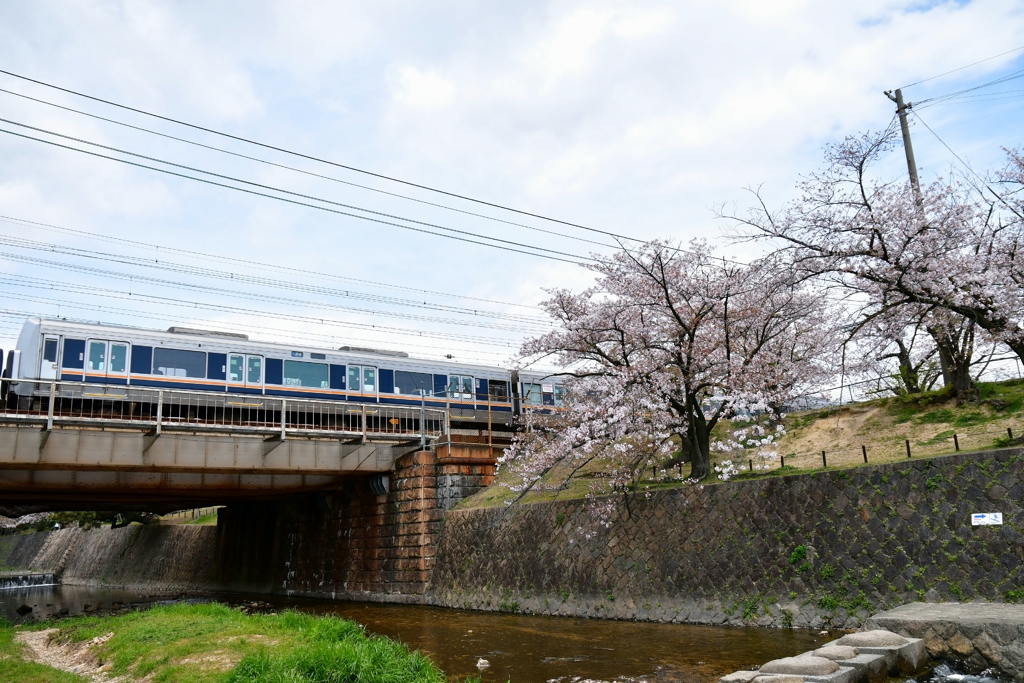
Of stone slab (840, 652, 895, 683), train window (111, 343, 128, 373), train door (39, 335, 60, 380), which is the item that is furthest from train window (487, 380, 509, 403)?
stone slab (840, 652, 895, 683)

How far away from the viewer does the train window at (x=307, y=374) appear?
23.6 metres

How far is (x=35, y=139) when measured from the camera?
470 inches

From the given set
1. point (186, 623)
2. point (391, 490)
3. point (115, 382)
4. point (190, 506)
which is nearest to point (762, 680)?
point (186, 623)

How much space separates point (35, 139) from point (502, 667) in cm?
1111

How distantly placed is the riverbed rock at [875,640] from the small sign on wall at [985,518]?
2.53 meters

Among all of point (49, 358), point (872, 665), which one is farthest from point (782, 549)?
point (49, 358)

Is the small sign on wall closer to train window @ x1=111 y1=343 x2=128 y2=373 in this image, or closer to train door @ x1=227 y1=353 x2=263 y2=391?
train door @ x1=227 y1=353 x2=263 y2=391

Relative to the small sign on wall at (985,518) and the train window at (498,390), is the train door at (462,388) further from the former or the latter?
the small sign on wall at (985,518)

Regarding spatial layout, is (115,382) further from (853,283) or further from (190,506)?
(853,283)

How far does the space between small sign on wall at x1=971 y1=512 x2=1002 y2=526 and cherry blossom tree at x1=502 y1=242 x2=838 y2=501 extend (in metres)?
5.03

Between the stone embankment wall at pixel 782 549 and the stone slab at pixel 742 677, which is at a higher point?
the stone embankment wall at pixel 782 549

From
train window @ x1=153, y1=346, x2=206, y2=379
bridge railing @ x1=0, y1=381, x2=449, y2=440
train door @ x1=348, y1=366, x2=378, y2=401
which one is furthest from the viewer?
train door @ x1=348, y1=366, x2=378, y2=401

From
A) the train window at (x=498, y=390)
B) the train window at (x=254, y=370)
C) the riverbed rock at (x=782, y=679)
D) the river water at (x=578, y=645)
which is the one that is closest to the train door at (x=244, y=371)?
the train window at (x=254, y=370)

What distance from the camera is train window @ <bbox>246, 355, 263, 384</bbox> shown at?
23.0m
